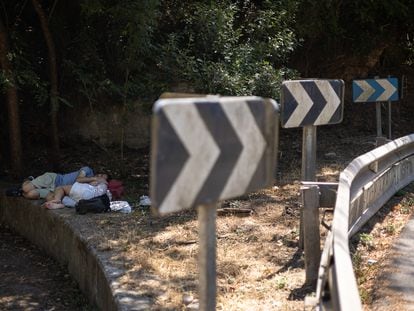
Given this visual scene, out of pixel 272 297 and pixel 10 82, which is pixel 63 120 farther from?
pixel 272 297

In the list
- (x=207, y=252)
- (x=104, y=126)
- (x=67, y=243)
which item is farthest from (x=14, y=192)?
(x=207, y=252)

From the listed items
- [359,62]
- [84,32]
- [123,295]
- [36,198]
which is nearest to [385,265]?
[123,295]

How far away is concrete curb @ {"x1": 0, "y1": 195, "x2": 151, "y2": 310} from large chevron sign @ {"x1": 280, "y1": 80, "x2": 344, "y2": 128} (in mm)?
2022

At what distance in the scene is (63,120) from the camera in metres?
12.3

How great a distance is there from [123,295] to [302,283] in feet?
4.92

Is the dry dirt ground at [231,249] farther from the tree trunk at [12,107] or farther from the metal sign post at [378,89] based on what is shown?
the tree trunk at [12,107]

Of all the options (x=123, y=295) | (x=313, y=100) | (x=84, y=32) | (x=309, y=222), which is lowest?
(x=123, y=295)

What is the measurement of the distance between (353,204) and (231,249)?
132cm

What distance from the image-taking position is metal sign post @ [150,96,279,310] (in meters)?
2.35

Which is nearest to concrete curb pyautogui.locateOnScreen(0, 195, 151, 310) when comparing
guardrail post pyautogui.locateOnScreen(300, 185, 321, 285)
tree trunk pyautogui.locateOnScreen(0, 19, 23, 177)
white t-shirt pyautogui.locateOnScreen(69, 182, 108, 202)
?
white t-shirt pyautogui.locateOnScreen(69, 182, 108, 202)

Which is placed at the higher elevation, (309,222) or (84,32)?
(84,32)

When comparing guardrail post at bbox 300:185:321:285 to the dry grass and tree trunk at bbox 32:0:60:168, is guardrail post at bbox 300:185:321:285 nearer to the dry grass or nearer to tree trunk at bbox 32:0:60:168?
the dry grass

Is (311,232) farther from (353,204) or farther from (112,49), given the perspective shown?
(112,49)

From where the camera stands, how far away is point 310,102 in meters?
5.38
